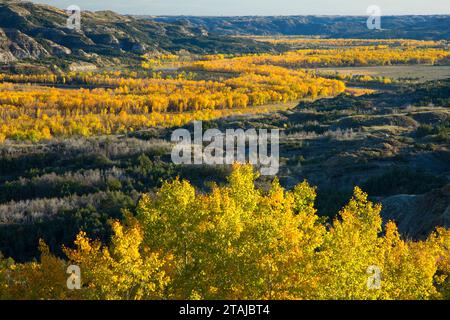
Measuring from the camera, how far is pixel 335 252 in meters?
17.7

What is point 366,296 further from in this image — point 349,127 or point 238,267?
point 349,127

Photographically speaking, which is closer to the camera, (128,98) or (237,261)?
(237,261)

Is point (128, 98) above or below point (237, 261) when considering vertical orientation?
below

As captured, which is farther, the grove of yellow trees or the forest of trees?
the forest of trees

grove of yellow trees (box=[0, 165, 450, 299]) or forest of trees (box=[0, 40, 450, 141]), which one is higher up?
grove of yellow trees (box=[0, 165, 450, 299])

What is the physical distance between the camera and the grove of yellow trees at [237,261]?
17.3m

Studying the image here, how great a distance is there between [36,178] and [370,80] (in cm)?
14240

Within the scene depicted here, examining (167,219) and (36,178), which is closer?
(167,219)

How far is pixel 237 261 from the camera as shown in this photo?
63.6ft

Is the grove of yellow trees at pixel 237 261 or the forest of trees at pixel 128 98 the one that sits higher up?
the grove of yellow trees at pixel 237 261

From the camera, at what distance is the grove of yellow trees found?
17.3 meters

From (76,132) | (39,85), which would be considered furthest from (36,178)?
(39,85)

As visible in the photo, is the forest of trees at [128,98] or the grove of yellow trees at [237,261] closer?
the grove of yellow trees at [237,261]
